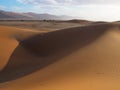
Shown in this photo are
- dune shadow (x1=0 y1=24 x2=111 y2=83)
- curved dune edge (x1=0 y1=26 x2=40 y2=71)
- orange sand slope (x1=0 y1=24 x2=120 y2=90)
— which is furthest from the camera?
curved dune edge (x1=0 y1=26 x2=40 y2=71)

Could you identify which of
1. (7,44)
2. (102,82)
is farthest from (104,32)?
(102,82)

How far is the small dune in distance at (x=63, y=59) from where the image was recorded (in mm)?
8789

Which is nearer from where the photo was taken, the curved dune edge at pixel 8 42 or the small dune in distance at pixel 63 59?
the small dune in distance at pixel 63 59

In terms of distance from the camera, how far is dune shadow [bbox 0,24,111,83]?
1167 centimetres

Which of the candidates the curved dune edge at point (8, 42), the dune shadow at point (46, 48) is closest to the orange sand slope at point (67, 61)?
the dune shadow at point (46, 48)

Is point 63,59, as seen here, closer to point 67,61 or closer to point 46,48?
point 67,61

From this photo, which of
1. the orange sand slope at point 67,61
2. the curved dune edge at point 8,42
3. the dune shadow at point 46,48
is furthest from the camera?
the curved dune edge at point 8,42

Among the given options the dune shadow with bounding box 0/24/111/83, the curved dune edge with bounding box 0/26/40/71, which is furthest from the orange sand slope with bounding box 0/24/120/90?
the curved dune edge with bounding box 0/26/40/71

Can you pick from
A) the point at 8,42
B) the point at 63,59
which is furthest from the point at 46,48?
the point at 63,59

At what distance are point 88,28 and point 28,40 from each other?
331 centimetres

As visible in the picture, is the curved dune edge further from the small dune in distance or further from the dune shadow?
the dune shadow

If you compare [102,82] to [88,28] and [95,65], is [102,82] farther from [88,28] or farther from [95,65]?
[88,28]

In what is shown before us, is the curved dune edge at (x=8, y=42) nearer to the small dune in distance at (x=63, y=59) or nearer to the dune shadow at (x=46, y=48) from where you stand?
the small dune in distance at (x=63, y=59)

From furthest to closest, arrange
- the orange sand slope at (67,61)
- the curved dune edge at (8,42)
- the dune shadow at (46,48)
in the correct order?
the curved dune edge at (8,42) < the dune shadow at (46,48) < the orange sand slope at (67,61)
